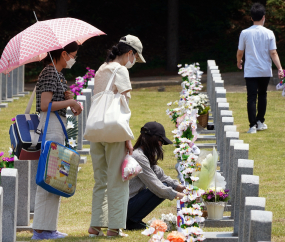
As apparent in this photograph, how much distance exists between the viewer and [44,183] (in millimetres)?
5035

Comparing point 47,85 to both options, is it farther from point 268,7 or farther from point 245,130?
point 268,7

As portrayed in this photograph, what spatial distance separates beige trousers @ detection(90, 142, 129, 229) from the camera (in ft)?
16.9

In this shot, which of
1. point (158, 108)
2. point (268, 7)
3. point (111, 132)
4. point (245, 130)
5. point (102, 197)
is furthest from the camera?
point (268, 7)

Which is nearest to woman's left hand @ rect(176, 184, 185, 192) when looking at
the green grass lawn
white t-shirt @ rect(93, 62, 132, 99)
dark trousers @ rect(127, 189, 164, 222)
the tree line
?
dark trousers @ rect(127, 189, 164, 222)

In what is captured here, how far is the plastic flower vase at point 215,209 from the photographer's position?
574 centimetres

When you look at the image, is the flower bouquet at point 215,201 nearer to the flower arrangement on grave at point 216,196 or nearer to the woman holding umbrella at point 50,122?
the flower arrangement on grave at point 216,196

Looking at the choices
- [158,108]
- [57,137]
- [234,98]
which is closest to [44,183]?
[57,137]

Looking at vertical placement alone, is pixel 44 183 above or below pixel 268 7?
below

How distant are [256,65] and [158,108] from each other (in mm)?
4763

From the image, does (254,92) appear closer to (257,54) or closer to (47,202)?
(257,54)

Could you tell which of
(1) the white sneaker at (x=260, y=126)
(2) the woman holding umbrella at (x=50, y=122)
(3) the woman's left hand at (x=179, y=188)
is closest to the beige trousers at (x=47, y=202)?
(2) the woman holding umbrella at (x=50, y=122)

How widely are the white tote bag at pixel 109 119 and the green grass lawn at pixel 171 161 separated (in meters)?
0.89

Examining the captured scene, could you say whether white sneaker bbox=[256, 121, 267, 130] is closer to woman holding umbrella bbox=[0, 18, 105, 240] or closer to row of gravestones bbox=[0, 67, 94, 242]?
row of gravestones bbox=[0, 67, 94, 242]

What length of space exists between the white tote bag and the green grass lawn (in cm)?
89
